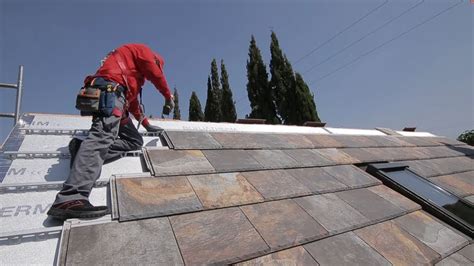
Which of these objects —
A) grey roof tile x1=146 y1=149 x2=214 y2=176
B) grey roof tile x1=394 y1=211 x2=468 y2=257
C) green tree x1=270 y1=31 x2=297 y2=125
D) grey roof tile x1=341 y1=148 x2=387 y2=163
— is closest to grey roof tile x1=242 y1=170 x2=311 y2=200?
grey roof tile x1=146 y1=149 x2=214 y2=176

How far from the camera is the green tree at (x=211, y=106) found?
2941cm

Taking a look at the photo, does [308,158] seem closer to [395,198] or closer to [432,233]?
[395,198]

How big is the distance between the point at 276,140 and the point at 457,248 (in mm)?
2041

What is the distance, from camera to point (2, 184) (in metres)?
1.58

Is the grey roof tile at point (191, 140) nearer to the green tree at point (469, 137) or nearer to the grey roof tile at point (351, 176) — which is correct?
the grey roof tile at point (351, 176)

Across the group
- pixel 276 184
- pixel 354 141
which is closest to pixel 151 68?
pixel 276 184

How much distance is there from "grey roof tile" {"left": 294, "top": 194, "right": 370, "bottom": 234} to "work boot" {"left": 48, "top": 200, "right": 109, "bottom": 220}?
143 cm

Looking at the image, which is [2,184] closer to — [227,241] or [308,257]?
[227,241]

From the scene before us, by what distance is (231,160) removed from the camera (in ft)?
8.26

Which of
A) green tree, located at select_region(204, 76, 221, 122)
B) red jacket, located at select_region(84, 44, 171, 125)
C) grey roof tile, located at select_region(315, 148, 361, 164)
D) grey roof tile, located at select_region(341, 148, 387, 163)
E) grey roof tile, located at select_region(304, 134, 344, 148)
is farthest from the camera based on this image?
green tree, located at select_region(204, 76, 221, 122)

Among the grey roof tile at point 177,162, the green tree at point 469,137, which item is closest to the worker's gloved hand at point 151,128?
the grey roof tile at point 177,162

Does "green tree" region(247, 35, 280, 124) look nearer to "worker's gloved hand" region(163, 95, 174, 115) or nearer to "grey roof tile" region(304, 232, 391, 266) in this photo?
"worker's gloved hand" region(163, 95, 174, 115)

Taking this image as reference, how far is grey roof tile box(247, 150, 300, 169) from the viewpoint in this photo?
263 cm

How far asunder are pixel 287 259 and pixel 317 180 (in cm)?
122
